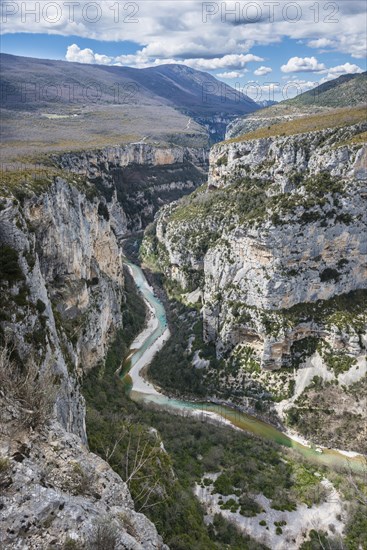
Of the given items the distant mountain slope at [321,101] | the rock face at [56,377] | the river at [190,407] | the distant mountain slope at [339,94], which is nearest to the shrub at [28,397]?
the rock face at [56,377]

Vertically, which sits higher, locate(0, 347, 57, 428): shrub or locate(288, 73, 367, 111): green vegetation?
locate(288, 73, 367, 111): green vegetation

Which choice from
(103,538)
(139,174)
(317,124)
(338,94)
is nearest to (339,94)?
(338,94)

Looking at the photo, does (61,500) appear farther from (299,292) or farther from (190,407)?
(299,292)

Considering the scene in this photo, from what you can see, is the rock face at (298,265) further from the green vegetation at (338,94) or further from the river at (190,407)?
the green vegetation at (338,94)

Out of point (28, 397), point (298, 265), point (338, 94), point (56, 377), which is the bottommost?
point (56, 377)

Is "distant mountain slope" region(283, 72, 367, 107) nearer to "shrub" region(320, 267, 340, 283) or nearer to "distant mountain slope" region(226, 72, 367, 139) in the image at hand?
"distant mountain slope" region(226, 72, 367, 139)

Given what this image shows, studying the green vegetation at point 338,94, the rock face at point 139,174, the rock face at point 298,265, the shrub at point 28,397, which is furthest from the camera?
the green vegetation at point 338,94

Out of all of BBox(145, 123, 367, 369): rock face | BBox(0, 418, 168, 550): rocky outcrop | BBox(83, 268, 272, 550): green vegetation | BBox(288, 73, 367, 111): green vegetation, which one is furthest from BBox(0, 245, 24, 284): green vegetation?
BBox(288, 73, 367, 111): green vegetation
